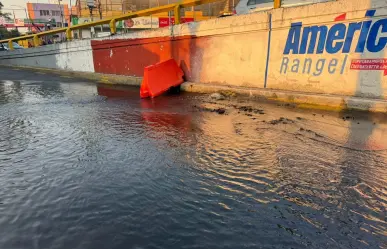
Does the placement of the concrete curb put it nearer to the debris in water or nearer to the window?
the debris in water

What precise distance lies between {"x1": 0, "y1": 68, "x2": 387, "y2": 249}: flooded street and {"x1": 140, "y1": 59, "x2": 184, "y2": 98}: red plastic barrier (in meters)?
2.84

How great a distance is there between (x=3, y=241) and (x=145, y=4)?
28026mm

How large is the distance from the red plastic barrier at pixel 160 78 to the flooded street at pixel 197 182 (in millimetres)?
2838

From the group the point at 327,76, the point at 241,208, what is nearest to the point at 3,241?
the point at 241,208

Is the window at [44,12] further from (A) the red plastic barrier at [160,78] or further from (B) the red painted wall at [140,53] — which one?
(A) the red plastic barrier at [160,78]

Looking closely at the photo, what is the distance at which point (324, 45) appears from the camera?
6562 mm

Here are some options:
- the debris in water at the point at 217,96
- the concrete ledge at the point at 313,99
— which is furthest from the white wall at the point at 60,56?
the concrete ledge at the point at 313,99

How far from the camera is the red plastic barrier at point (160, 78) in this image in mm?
8727

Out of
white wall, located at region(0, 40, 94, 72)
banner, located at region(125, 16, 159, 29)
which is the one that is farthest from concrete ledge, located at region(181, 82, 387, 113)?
banner, located at region(125, 16, 159, 29)

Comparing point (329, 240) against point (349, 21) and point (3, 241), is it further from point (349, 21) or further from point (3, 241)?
point (349, 21)

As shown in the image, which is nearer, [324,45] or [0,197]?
[0,197]

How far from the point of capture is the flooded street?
2348 mm

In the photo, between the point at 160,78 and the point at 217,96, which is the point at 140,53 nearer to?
the point at 160,78

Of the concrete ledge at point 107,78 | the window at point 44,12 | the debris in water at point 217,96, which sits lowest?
the concrete ledge at point 107,78
